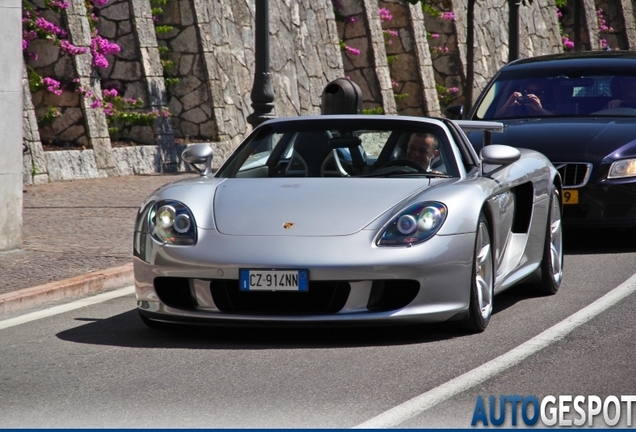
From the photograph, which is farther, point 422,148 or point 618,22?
point 618,22

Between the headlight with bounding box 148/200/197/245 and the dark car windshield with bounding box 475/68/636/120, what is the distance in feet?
19.2

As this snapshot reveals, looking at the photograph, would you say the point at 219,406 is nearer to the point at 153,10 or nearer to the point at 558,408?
the point at 558,408

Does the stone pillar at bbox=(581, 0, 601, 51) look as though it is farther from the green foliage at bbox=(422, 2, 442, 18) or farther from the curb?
the curb

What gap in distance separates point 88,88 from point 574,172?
30.8ft

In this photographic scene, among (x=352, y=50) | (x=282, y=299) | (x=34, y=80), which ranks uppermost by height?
(x=282, y=299)

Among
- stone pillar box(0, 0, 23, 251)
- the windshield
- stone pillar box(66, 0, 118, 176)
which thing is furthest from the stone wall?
the windshield

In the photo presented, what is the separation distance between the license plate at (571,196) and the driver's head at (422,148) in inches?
131

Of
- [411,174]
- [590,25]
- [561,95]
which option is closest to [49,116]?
[561,95]

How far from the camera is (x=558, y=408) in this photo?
507cm

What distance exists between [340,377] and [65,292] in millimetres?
3249

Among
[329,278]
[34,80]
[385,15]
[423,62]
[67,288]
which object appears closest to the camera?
[329,278]

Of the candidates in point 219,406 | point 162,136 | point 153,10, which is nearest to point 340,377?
point 219,406

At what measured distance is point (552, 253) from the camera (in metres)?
8.48

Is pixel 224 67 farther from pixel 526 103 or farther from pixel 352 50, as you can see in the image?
pixel 526 103
